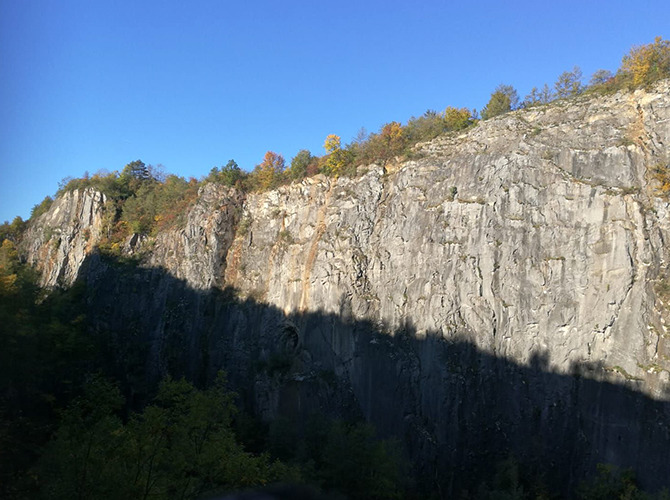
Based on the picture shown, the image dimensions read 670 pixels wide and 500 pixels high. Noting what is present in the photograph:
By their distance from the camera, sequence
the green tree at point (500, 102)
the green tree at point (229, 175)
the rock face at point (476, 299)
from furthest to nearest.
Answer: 1. the green tree at point (229, 175)
2. the green tree at point (500, 102)
3. the rock face at point (476, 299)

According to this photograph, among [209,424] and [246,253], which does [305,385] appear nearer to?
[246,253]

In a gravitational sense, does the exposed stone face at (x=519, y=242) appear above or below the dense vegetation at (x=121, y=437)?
above

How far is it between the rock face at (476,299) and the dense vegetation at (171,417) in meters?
1.75

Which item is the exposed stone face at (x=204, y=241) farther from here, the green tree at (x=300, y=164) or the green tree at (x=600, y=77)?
the green tree at (x=600, y=77)

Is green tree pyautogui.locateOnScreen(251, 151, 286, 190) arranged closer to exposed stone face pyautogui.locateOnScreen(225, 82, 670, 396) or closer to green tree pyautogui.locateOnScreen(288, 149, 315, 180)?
green tree pyautogui.locateOnScreen(288, 149, 315, 180)

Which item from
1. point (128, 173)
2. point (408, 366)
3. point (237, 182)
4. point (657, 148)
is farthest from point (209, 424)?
point (128, 173)

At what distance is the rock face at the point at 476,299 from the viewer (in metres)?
22.4

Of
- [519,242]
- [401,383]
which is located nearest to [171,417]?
[401,383]

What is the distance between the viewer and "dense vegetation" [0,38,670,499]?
10844mm

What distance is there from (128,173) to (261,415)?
3419cm

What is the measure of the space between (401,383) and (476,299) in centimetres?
651

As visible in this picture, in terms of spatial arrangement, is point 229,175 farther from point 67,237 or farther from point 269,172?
point 67,237

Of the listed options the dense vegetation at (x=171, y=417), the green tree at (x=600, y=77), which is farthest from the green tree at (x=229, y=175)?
the green tree at (x=600, y=77)

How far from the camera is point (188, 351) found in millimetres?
36969
